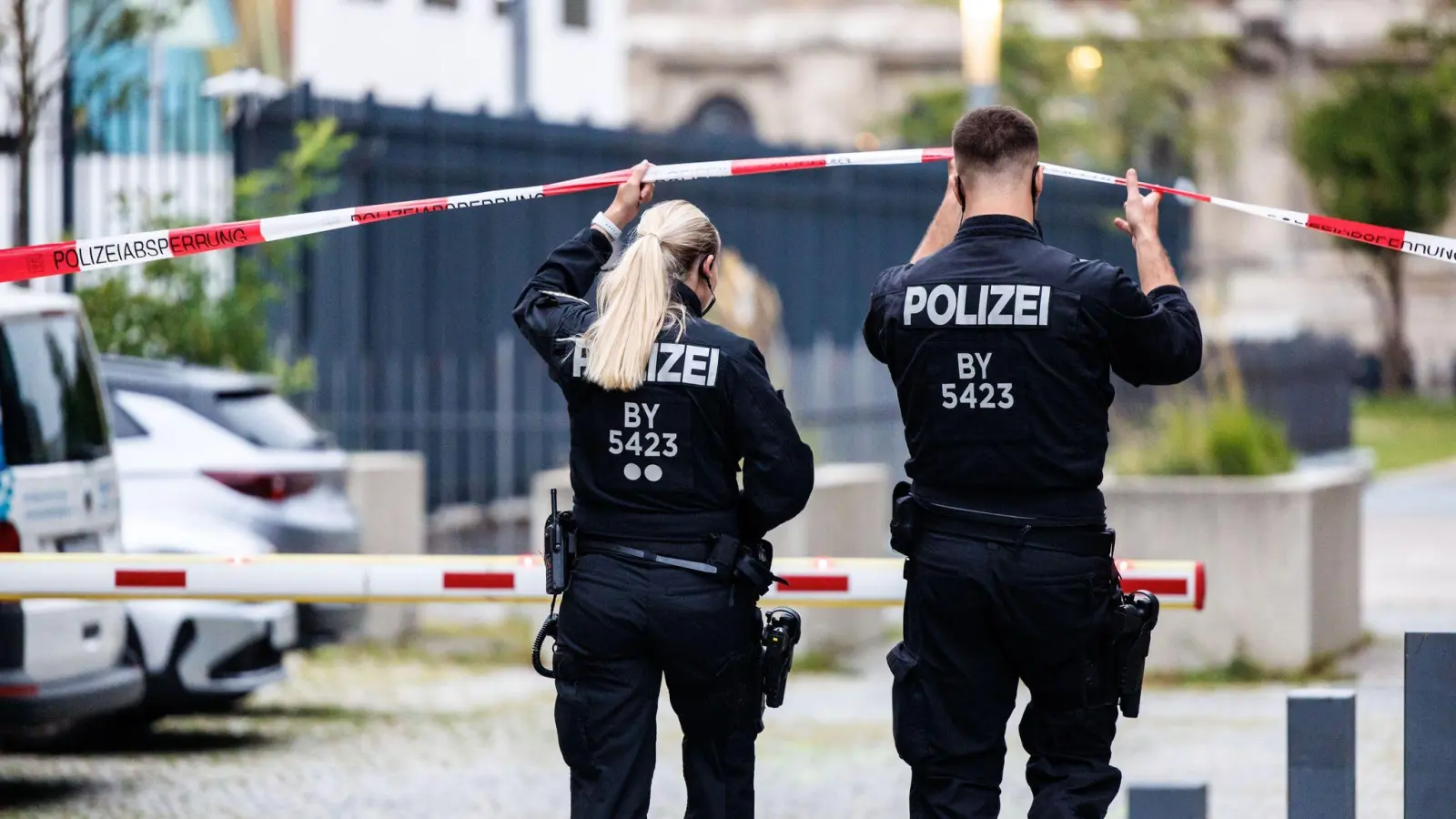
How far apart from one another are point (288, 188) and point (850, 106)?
44.2 m

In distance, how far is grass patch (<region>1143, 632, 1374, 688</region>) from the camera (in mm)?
10305

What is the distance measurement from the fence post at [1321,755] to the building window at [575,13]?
30803 millimetres

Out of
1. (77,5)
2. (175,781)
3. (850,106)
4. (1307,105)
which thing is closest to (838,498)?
(175,781)

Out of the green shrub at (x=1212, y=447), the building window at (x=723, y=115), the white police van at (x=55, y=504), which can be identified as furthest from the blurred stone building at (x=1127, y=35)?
the white police van at (x=55, y=504)

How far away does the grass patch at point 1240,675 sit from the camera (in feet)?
33.8

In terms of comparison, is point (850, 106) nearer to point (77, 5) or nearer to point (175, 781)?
point (77, 5)

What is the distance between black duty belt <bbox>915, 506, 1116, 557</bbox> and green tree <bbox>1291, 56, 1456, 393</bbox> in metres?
36.9

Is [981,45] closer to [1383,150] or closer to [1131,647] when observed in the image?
[1131,647]

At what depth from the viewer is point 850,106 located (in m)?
56.3

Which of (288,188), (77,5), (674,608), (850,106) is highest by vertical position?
(850,106)

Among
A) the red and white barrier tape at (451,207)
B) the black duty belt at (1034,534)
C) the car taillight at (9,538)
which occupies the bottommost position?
the car taillight at (9,538)

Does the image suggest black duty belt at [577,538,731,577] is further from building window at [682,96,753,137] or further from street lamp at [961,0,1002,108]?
building window at [682,96,753,137]

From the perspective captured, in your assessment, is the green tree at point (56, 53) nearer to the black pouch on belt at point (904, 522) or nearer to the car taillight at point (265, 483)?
the car taillight at point (265, 483)

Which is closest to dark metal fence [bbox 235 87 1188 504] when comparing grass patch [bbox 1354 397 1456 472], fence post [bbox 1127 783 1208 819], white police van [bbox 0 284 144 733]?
white police van [bbox 0 284 144 733]
